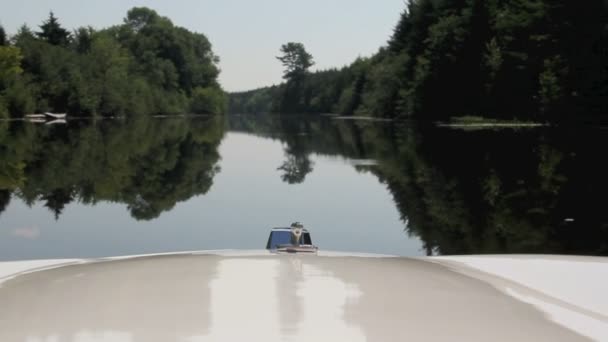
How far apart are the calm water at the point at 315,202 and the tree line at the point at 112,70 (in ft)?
157

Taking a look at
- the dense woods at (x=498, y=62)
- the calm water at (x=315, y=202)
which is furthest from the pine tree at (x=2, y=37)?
the calm water at (x=315, y=202)

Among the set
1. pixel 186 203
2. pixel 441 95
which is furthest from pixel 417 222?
pixel 441 95

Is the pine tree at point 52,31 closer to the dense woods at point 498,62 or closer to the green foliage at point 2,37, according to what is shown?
the green foliage at point 2,37

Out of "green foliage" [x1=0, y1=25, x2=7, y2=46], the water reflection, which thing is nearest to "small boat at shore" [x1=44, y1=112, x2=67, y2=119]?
"green foliage" [x1=0, y1=25, x2=7, y2=46]

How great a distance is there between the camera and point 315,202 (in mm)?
17125

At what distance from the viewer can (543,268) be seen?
4.50 meters

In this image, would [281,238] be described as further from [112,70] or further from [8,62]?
[112,70]

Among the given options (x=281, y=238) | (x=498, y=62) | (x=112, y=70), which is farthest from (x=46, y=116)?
(x=281, y=238)

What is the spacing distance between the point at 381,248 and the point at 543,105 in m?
46.8

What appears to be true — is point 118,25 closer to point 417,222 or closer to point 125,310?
point 417,222

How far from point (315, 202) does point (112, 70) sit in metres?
83.5

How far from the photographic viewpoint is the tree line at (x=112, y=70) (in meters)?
75.3

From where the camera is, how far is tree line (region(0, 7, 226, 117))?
247ft

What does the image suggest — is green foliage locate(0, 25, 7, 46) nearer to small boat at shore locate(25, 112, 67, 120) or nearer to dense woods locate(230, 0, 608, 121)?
small boat at shore locate(25, 112, 67, 120)
